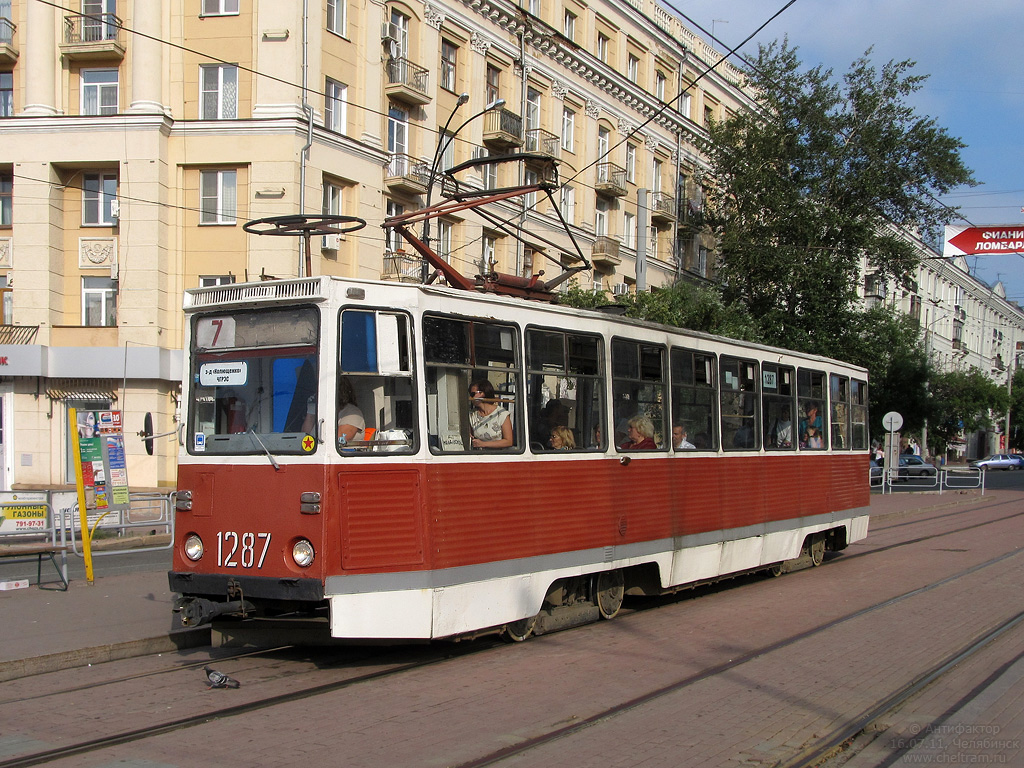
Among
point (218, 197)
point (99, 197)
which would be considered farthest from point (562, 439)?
point (99, 197)

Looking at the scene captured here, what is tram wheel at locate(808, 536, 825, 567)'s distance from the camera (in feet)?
48.8

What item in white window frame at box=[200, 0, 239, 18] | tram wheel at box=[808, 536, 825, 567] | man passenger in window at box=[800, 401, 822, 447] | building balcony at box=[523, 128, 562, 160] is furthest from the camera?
building balcony at box=[523, 128, 562, 160]

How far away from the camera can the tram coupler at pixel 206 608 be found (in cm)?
746

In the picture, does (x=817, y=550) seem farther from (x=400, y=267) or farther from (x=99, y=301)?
(x=99, y=301)

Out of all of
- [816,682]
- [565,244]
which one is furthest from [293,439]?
[565,244]

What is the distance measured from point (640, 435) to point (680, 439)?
910 millimetres

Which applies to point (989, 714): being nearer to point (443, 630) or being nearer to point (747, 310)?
point (443, 630)

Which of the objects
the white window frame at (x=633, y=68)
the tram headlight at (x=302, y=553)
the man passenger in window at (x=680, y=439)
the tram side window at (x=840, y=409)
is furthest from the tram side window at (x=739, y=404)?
the white window frame at (x=633, y=68)

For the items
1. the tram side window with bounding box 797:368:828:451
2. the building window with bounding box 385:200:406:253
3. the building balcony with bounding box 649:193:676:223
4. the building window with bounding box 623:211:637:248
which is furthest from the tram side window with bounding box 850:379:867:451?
the building balcony with bounding box 649:193:676:223

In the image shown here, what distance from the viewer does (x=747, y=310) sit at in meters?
40.6

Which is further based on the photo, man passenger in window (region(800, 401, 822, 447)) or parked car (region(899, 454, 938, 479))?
parked car (region(899, 454, 938, 479))

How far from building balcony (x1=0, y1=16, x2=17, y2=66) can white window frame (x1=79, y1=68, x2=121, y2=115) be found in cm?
182

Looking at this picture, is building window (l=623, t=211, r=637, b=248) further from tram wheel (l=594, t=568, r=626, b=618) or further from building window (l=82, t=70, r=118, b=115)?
tram wheel (l=594, t=568, r=626, b=618)

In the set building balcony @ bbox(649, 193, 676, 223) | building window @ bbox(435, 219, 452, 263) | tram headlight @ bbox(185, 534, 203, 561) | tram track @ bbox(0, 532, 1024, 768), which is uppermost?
building balcony @ bbox(649, 193, 676, 223)
